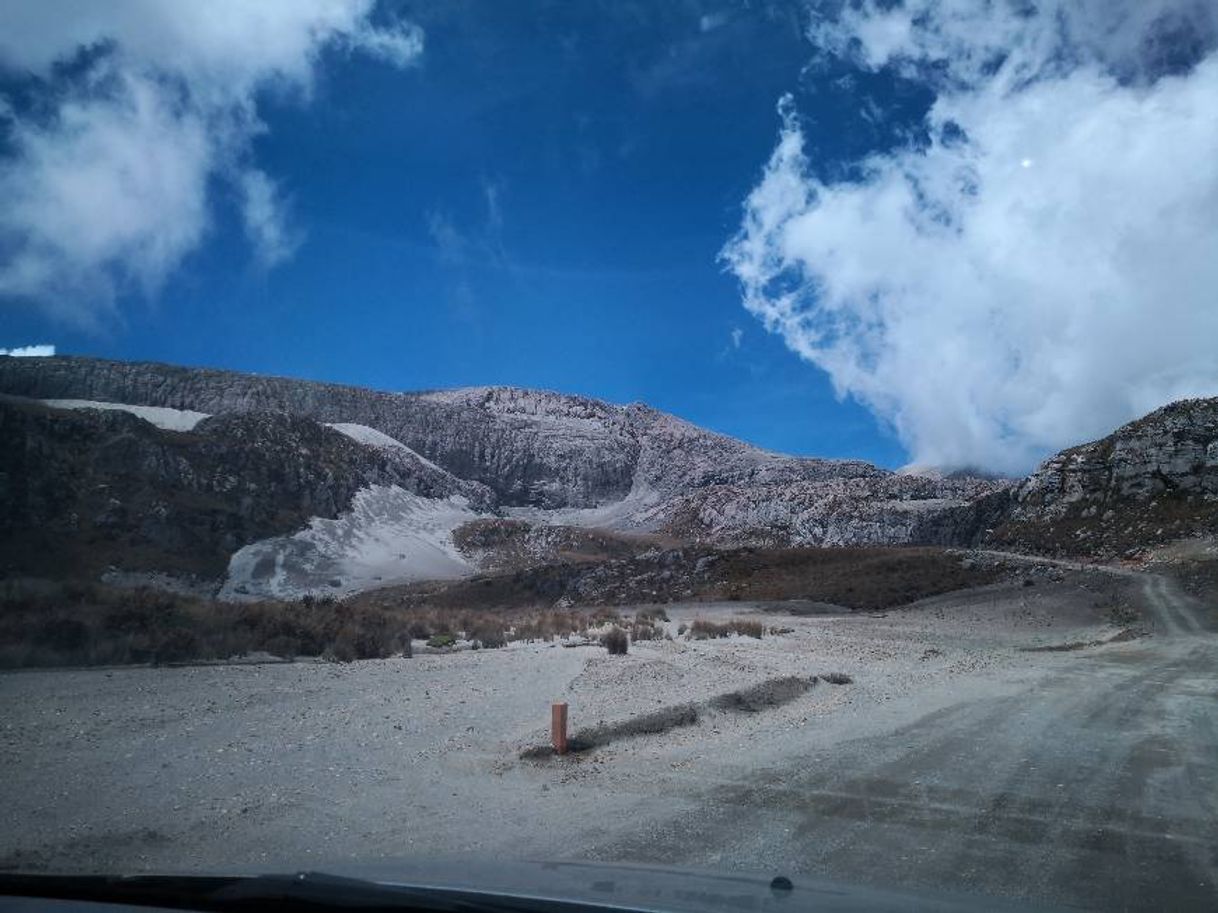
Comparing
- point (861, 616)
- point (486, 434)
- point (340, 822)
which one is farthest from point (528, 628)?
point (486, 434)

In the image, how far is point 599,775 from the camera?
10219 millimetres

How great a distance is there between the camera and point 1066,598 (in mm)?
44156

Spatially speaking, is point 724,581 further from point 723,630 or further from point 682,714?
point 682,714

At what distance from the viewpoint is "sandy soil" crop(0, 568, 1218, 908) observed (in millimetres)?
6984

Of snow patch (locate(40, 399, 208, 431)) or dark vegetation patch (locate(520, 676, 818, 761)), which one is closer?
dark vegetation patch (locate(520, 676, 818, 761))

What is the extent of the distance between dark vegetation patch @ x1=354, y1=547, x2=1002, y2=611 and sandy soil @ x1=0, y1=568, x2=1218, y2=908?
33656 mm

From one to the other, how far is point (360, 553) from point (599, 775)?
76.3 m

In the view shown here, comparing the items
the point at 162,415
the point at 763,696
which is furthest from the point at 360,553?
the point at 763,696

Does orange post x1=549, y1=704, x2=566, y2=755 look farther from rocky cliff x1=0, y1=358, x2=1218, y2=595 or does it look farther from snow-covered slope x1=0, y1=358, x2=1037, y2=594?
snow-covered slope x1=0, y1=358, x2=1037, y2=594

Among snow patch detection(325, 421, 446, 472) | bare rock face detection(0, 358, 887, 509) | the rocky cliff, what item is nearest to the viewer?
the rocky cliff

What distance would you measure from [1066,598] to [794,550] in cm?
2565

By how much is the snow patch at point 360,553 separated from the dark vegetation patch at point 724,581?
7.25m

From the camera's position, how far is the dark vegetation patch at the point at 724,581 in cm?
5250

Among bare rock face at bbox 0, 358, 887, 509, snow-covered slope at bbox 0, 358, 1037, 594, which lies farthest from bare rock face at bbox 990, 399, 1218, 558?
bare rock face at bbox 0, 358, 887, 509
